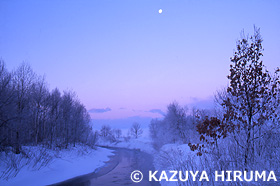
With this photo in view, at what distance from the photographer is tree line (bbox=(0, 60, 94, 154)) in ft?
54.9

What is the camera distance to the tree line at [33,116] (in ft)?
54.9

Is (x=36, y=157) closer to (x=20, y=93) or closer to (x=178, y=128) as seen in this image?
(x=20, y=93)

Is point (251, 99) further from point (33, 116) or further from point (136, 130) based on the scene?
point (136, 130)

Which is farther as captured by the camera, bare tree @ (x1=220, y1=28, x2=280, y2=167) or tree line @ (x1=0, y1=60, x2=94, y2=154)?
tree line @ (x1=0, y1=60, x2=94, y2=154)

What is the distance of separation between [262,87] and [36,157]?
769 inches

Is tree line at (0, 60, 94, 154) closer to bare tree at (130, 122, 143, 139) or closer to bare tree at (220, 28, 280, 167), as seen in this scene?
bare tree at (220, 28, 280, 167)

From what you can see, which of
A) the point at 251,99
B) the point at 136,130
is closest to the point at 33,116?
the point at 251,99

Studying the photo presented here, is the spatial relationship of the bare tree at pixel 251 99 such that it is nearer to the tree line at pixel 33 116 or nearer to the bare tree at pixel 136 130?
the tree line at pixel 33 116

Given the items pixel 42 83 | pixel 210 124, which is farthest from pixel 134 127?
pixel 210 124

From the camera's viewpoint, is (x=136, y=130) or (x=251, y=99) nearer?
(x=251, y=99)

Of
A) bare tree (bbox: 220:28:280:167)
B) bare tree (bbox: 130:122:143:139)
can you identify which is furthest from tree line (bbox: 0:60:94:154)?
bare tree (bbox: 130:122:143:139)

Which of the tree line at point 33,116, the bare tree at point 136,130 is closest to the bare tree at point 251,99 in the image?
the tree line at point 33,116

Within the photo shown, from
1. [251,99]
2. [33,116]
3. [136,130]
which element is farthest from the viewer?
[136,130]

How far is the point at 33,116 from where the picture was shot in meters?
29.6
